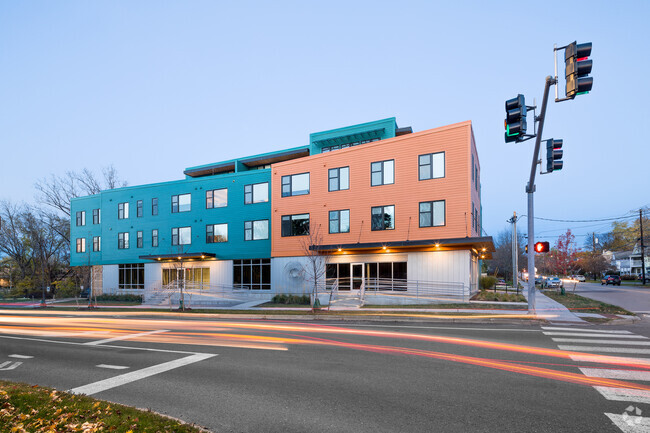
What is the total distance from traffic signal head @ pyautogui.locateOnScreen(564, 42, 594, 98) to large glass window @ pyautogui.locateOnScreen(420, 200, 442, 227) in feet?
54.2

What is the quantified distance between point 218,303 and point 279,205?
9.81 m

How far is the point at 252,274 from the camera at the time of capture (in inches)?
1326

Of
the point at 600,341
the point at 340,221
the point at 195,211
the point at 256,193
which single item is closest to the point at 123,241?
the point at 195,211

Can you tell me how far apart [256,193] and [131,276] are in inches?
692

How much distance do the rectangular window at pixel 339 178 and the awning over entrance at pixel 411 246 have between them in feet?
16.3

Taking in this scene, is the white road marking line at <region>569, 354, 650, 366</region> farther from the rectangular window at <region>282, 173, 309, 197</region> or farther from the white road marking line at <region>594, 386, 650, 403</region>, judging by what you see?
the rectangular window at <region>282, 173, 309, 197</region>

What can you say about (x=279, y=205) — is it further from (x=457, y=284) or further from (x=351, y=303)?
(x=457, y=284)

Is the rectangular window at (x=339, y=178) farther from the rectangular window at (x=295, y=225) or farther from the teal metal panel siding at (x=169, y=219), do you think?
the teal metal panel siding at (x=169, y=219)

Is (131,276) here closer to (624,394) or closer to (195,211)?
(195,211)

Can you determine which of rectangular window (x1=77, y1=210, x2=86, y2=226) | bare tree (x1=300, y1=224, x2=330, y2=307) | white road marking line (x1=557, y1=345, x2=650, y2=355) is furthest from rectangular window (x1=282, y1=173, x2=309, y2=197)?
rectangular window (x1=77, y1=210, x2=86, y2=226)

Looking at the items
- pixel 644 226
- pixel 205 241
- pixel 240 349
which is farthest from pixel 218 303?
pixel 644 226

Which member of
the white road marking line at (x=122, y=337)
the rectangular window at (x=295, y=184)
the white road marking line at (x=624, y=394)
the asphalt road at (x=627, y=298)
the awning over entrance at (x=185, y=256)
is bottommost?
the asphalt road at (x=627, y=298)

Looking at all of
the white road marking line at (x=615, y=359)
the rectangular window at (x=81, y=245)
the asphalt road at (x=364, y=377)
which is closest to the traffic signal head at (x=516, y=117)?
the asphalt road at (x=364, y=377)

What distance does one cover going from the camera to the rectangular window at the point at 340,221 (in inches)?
1150
